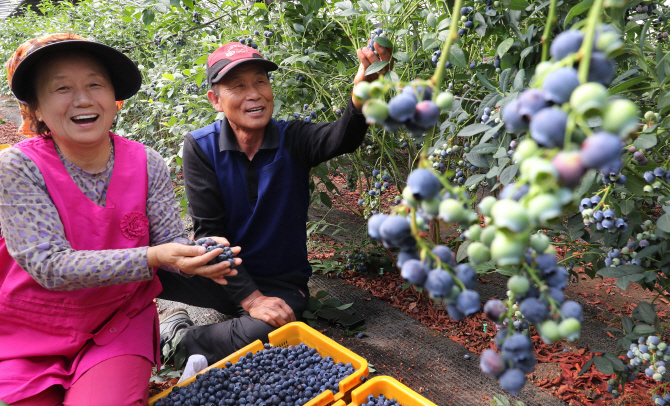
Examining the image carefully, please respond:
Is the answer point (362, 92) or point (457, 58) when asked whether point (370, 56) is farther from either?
point (362, 92)

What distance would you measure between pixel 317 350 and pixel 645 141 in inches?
57.7

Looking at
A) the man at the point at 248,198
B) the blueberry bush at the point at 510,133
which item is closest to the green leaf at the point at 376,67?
the blueberry bush at the point at 510,133

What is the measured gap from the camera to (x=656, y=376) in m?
1.39

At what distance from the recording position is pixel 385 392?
1700 millimetres

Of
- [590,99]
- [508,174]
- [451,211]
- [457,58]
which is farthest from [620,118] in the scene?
[457,58]

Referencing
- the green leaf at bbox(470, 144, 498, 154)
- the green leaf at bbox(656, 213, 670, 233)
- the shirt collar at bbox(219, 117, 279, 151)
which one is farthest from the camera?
the shirt collar at bbox(219, 117, 279, 151)

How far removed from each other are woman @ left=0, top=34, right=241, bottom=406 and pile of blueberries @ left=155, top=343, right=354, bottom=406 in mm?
228

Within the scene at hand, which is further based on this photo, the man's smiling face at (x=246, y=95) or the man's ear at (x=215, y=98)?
the man's ear at (x=215, y=98)

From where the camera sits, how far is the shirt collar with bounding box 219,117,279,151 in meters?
2.25

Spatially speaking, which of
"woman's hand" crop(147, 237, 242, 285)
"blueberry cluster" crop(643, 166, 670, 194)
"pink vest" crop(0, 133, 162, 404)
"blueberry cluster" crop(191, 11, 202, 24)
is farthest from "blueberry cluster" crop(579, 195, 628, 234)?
"blueberry cluster" crop(191, 11, 202, 24)

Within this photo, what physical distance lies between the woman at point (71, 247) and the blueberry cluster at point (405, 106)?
4.27 feet

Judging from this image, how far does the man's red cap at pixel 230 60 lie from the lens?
6.70 feet

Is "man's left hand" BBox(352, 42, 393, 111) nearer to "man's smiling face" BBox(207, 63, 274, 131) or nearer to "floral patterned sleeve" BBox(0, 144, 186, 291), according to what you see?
"man's smiling face" BBox(207, 63, 274, 131)

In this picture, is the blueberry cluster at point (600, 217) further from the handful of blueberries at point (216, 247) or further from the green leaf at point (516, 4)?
the handful of blueberries at point (216, 247)
